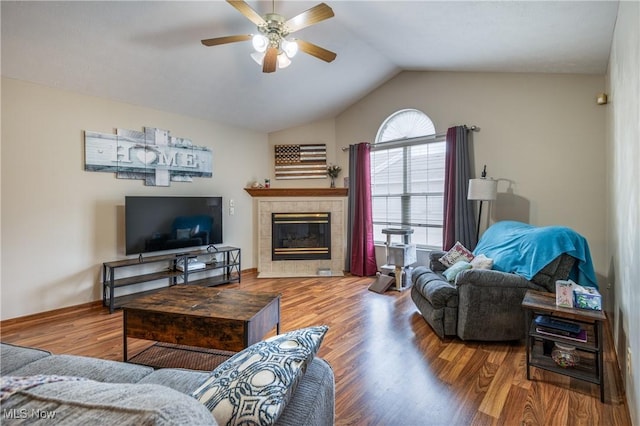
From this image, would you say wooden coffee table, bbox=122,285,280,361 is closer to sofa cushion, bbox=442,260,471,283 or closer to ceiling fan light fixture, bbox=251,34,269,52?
sofa cushion, bbox=442,260,471,283

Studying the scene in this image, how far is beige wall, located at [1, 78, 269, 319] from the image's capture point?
10.1 ft

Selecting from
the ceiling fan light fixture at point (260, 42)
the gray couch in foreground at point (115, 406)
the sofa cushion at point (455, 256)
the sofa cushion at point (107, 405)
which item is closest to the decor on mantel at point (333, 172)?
the sofa cushion at point (455, 256)

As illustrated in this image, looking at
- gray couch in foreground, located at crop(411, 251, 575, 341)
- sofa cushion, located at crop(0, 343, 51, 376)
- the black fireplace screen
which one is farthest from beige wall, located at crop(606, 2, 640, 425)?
the black fireplace screen

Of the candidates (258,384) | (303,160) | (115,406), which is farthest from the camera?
(303,160)

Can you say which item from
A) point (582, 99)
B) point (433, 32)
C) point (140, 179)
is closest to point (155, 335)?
point (140, 179)

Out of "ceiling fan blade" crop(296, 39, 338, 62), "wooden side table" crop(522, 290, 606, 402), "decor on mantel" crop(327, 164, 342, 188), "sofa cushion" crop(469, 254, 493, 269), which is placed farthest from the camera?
"decor on mantel" crop(327, 164, 342, 188)

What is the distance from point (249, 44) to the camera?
11.0 ft

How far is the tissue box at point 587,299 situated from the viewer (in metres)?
2.05

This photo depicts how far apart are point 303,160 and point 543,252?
3984 millimetres

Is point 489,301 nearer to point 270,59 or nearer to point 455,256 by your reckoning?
point 455,256

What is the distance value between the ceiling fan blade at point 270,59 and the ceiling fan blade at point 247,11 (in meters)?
0.20

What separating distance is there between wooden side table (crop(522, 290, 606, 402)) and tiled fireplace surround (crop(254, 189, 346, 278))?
323 centimetres

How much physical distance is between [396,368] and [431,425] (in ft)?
1.95

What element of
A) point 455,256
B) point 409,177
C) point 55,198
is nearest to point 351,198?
point 409,177
